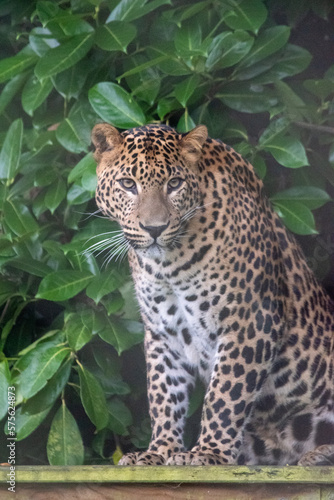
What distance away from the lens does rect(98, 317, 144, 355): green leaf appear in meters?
2.71

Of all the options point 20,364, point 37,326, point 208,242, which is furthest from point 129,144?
point 37,326

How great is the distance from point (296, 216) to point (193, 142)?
25.6 inches

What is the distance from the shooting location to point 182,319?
7.57ft

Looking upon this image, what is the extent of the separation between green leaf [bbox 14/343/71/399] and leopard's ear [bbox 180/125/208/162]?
90 centimetres

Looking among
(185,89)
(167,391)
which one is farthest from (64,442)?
(185,89)

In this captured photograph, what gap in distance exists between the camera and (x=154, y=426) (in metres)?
2.37

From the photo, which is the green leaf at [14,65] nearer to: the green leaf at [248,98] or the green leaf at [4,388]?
the green leaf at [248,98]

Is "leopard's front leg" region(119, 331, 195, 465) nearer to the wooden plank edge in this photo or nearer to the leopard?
the leopard

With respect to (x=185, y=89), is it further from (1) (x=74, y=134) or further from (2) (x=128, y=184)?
(2) (x=128, y=184)

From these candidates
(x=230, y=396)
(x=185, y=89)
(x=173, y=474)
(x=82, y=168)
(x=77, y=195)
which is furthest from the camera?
(x=77, y=195)

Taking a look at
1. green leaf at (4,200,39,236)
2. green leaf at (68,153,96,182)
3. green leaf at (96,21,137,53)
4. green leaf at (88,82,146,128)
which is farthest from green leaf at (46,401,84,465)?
green leaf at (96,21,137,53)

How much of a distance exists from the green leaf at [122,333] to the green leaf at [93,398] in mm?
139

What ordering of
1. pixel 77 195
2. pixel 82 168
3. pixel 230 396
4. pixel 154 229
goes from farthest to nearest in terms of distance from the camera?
pixel 77 195 < pixel 82 168 < pixel 230 396 < pixel 154 229

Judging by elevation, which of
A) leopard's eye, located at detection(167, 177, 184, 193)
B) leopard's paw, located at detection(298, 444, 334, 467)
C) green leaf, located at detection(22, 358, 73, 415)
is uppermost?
leopard's eye, located at detection(167, 177, 184, 193)
